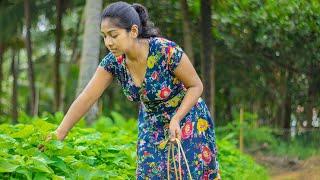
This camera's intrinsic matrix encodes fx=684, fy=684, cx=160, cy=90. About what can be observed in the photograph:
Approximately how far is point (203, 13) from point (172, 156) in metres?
6.52

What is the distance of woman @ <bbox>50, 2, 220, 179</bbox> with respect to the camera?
3689 millimetres

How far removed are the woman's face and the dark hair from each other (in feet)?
0.09

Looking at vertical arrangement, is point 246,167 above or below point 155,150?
below

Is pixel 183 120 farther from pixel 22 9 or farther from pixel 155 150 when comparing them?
pixel 22 9

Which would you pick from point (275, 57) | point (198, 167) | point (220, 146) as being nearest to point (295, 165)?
point (275, 57)

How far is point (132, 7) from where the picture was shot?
3.67 metres

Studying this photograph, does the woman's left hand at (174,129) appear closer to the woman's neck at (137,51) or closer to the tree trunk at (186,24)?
the woman's neck at (137,51)

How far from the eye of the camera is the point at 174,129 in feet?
11.9

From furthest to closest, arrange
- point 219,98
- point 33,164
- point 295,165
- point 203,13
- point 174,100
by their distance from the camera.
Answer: point 219,98 < point 295,165 < point 203,13 < point 174,100 < point 33,164

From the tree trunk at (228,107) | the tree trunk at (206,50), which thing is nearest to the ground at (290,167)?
the tree trunk at (206,50)

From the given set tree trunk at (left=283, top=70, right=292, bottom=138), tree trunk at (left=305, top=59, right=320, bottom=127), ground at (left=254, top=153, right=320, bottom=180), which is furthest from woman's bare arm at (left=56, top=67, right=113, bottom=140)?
tree trunk at (left=283, top=70, right=292, bottom=138)

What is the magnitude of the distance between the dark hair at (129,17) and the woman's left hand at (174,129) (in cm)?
51

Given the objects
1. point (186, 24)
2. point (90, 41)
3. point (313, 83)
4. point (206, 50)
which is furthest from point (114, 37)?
point (313, 83)

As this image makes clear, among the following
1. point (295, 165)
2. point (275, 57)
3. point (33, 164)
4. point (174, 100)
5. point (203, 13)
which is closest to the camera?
point (33, 164)
